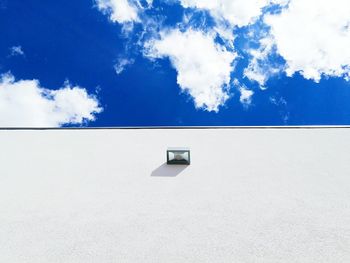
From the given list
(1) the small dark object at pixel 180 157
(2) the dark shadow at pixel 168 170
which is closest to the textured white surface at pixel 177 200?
(2) the dark shadow at pixel 168 170

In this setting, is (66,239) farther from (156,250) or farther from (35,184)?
(35,184)

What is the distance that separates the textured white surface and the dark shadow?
0.01m

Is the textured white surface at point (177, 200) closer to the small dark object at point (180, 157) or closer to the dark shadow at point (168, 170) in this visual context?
the dark shadow at point (168, 170)

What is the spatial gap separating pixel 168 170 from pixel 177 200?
68cm

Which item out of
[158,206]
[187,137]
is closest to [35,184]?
[158,206]

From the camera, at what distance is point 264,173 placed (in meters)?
3.05

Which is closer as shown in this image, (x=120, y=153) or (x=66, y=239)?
(x=66, y=239)

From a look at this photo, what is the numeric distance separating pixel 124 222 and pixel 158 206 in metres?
0.38

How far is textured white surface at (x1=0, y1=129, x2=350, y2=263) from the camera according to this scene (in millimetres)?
1948

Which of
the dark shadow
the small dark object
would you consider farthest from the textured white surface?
the small dark object

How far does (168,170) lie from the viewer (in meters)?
3.21

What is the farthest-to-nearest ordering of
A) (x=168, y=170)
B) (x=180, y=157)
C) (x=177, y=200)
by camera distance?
(x=180, y=157) → (x=168, y=170) → (x=177, y=200)

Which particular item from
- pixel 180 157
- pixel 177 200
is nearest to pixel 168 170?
pixel 180 157

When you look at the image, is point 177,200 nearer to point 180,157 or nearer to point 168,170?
point 168,170
